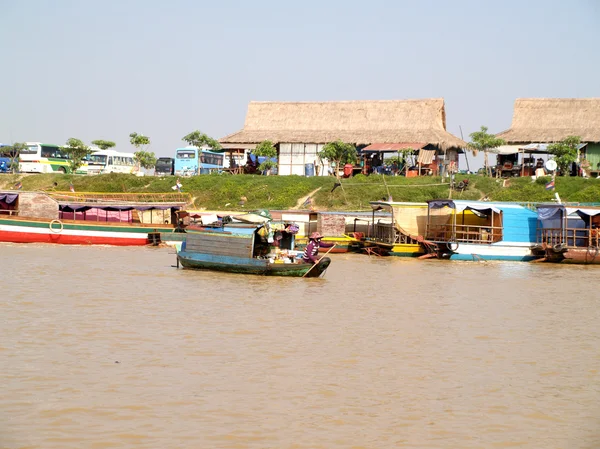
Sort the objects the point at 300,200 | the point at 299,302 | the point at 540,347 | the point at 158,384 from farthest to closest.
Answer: the point at 300,200, the point at 299,302, the point at 540,347, the point at 158,384

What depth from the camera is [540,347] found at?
40.2 ft

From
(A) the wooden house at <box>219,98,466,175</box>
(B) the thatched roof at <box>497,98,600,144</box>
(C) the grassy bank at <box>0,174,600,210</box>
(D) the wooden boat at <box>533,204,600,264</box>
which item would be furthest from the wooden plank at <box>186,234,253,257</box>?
(B) the thatched roof at <box>497,98,600,144</box>

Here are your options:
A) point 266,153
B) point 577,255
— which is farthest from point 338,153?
point 577,255

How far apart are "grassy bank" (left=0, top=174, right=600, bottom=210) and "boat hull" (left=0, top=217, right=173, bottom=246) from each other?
872 cm

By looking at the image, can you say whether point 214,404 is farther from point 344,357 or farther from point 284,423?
point 344,357

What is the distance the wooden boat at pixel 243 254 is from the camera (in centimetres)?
1970

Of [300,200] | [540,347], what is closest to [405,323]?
[540,347]

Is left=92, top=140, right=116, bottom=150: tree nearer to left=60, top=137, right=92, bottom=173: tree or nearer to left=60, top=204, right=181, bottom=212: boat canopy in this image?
left=60, top=137, right=92, bottom=173: tree

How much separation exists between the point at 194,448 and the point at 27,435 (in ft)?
5.22

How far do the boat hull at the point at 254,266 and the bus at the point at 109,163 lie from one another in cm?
2785

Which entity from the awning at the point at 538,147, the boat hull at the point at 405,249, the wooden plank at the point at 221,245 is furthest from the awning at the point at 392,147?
the wooden plank at the point at 221,245

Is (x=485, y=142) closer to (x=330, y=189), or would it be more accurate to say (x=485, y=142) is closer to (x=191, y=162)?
(x=330, y=189)

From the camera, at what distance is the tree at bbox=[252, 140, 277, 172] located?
41.8 m

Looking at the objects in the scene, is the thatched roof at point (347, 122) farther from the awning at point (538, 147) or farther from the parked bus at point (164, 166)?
the awning at point (538, 147)
